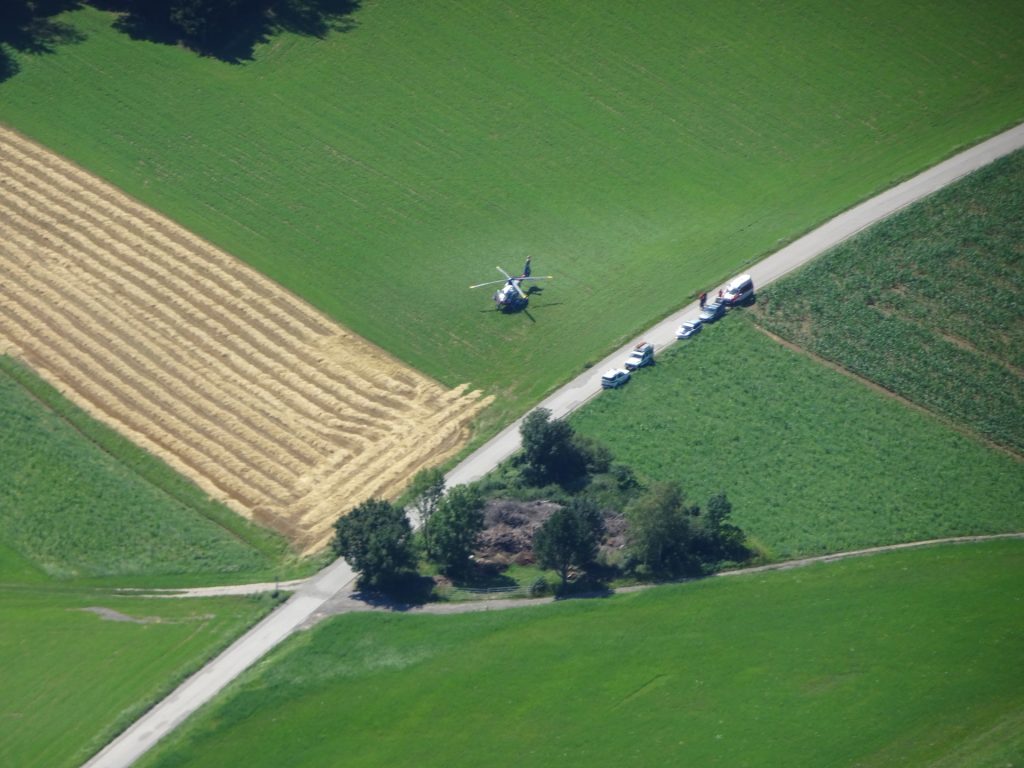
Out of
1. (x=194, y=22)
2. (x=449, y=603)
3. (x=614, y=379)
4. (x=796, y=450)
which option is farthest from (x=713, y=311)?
(x=194, y=22)

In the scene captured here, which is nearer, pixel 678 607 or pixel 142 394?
Answer: pixel 678 607

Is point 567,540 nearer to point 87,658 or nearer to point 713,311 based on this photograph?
point 713,311

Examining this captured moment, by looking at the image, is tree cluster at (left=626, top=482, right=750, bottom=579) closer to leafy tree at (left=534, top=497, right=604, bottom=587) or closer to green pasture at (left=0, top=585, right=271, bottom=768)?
leafy tree at (left=534, top=497, right=604, bottom=587)

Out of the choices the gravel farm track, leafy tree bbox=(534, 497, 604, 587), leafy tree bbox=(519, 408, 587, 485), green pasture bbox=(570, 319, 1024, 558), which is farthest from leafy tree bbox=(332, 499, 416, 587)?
green pasture bbox=(570, 319, 1024, 558)

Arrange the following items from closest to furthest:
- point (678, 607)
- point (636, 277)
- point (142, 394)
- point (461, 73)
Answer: point (678, 607)
point (142, 394)
point (636, 277)
point (461, 73)

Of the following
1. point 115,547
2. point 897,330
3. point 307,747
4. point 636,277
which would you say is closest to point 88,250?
point 115,547

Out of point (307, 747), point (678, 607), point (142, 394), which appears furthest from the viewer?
point (142, 394)

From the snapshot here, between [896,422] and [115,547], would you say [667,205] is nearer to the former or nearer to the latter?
[896,422]
